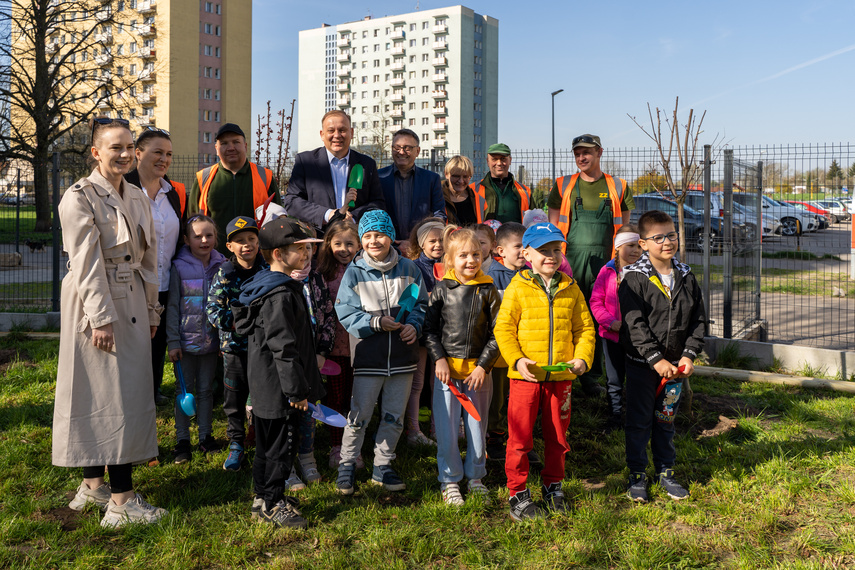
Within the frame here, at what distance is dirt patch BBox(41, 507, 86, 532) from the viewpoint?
3.57 m

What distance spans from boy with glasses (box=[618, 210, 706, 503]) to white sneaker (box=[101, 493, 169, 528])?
273 centimetres

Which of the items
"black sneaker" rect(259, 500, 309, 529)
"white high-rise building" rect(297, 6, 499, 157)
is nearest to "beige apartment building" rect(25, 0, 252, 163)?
"white high-rise building" rect(297, 6, 499, 157)

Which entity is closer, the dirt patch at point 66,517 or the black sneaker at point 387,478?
the dirt patch at point 66,517

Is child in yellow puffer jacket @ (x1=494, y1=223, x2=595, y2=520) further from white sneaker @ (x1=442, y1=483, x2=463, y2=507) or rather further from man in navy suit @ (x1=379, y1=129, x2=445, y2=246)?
man in navy suit @ (x1=379, y1=129, x2=445, y2=246)

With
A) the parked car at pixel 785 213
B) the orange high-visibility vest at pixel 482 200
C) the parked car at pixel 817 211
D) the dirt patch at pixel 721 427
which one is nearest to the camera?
the dirt patch at pixel 721 427

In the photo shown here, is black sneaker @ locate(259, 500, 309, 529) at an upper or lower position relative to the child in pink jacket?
lower

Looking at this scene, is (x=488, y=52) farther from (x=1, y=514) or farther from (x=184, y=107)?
(x=1, y=514)

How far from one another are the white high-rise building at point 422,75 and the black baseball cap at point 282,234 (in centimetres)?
8287

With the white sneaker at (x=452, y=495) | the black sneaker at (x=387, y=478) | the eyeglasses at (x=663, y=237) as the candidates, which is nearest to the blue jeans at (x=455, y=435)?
the white sneaker at (x=452, y=495)

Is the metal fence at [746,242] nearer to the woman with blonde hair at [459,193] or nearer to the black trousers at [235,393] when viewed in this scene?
the woman with blonde hair at [459,193]

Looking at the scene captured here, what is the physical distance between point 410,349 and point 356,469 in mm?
926

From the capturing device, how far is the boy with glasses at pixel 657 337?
153 inches

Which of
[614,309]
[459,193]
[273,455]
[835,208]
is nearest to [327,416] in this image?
[273,455]

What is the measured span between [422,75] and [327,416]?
97751mm
